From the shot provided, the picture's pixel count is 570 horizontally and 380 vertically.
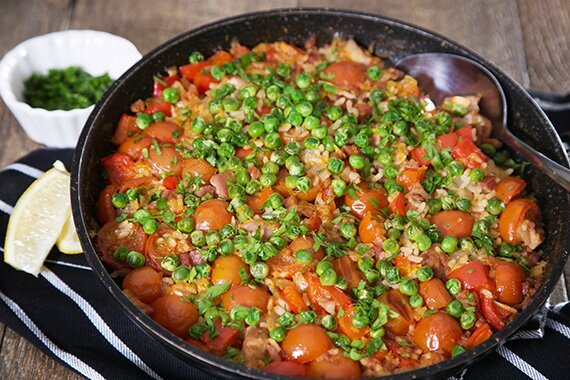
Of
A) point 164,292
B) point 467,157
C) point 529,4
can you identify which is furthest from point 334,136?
point 529,4

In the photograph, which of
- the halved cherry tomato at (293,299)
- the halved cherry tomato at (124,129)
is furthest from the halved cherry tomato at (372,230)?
the halved cherry tomato at (124,129)

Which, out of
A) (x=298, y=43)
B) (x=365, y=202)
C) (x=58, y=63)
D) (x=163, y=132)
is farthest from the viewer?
(x=58, y=63)

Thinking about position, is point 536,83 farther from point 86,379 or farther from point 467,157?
point 86,379

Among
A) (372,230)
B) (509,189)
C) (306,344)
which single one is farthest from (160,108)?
(509,189)

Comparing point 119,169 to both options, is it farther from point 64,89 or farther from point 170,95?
point 64,89

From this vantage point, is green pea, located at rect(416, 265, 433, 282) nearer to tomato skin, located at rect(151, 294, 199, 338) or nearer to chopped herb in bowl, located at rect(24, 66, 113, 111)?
tomato skin, located at rect(151, 294, 199, 338)
